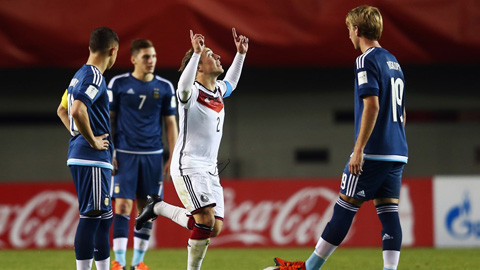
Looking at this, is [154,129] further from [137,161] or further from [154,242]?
[154,242]

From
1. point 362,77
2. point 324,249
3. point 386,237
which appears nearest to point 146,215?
point 324,249

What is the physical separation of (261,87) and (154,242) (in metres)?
3.59

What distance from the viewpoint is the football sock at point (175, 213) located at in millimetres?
5727

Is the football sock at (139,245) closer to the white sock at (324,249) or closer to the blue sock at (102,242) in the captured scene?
the blue sock at (102,242)

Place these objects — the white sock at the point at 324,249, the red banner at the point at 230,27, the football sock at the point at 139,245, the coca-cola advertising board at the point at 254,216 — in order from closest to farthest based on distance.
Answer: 1. the white sock at the point at 324,249
2. the football sock at the point at 139,245
3. the coca-cola advertising board at the point at 254,216
4. the red banner at the point at 230,27

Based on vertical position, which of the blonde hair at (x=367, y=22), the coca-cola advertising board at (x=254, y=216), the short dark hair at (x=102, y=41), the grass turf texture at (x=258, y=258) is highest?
the blonde hair at (x=367, y=22)

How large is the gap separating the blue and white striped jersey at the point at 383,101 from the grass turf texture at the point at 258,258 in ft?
7.58

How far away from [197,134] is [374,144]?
1271mm

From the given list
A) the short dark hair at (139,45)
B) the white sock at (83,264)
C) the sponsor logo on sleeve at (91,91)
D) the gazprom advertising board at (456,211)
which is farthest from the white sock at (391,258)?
the gazprom advertising board at (456,211)

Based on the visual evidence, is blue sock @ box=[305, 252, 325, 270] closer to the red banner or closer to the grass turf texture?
the grass turf texture

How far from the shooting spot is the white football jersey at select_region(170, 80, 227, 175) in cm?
546

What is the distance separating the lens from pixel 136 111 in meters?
6.95

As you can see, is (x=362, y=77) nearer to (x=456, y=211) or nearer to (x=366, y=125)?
(x=366, y=125)

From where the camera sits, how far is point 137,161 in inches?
272
